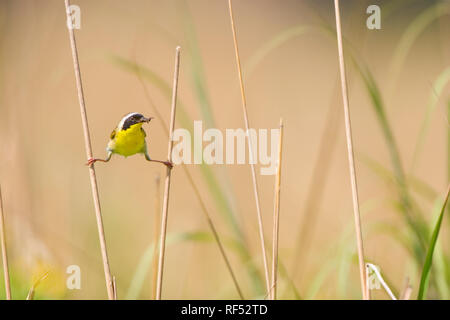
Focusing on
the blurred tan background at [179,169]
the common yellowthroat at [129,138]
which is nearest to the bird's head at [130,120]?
the common yellowthroat at [129,138]

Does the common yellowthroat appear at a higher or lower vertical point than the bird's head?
lower

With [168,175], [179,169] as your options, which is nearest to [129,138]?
[168,175]

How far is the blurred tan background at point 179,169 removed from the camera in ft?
6.09

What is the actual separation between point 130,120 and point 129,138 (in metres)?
0.06

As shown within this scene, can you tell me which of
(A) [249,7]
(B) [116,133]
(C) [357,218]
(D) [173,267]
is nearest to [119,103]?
(D) [173,267]

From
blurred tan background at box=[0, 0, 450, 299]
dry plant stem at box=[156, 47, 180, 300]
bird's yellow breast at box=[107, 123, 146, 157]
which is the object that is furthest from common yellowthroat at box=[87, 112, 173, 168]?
blurred tan background at box=[0, 0, 450, 299]

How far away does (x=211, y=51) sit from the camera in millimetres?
8992

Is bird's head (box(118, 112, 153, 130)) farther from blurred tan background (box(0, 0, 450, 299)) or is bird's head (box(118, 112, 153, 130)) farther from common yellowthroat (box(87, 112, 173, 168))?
blurred tan background (box(0, 0, 450, 299))

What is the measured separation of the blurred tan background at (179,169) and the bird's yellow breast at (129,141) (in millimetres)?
335

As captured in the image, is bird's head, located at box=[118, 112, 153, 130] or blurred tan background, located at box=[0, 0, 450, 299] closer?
bird's head, located at box=[118, 112, 153, 130]

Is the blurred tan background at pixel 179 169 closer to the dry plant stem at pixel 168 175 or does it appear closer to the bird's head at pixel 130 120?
the bird's head at pixel 130 120

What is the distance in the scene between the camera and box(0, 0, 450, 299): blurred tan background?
6.09 feet
